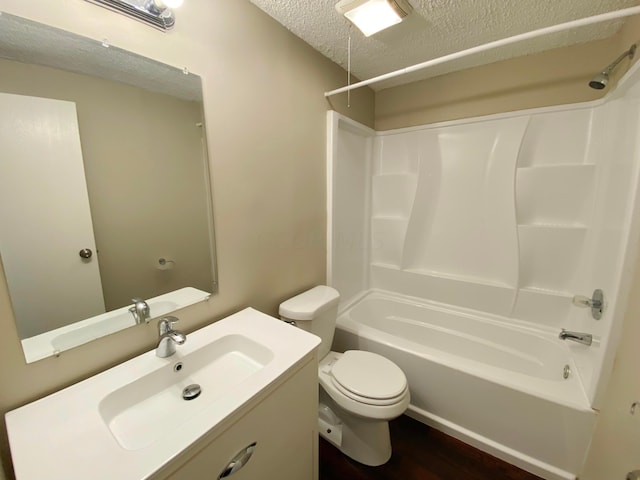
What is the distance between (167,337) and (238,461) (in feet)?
1.52

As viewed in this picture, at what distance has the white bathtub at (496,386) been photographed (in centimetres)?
123

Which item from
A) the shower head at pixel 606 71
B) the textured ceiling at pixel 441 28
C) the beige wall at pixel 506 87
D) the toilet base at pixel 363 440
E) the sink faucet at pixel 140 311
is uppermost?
the textured ceiling at pixel 441 28

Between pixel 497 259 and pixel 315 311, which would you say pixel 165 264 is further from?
pixel 497 259

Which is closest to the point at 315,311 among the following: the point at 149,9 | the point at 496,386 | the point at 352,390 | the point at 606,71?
the point at 352,390

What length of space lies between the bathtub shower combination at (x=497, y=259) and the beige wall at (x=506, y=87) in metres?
0.09

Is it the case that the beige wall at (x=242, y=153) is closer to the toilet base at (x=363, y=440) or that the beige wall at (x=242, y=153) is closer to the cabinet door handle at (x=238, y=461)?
the cabinet door handle at (x=238, y=461)

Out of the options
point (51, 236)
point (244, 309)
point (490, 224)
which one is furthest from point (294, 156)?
point (490, 224)

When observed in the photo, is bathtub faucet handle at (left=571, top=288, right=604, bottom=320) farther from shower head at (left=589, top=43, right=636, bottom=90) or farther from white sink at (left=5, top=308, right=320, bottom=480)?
white sink at (left=5, top=308, right=320, bottom=480)

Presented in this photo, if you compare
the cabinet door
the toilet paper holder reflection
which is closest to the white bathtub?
the cabinet door

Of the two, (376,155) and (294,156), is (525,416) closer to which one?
(294,156)

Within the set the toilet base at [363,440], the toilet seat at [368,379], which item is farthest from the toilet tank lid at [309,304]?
the toilet base at [363,440]

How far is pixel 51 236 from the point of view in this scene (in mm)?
796

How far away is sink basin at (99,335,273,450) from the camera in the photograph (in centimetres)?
76

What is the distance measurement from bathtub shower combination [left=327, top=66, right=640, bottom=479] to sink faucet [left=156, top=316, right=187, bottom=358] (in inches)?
45.2
